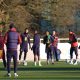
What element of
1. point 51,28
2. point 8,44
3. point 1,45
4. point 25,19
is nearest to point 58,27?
point 51,28

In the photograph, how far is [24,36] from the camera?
28891mm

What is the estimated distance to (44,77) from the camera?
1978cm

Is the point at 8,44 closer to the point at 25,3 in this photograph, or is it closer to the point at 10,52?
the point at 10,52

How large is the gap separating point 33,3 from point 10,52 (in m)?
32.5

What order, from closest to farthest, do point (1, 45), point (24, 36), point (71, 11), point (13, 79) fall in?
point (13, 79) → point (1, 45) → point (24, 36) → point (71, 11)

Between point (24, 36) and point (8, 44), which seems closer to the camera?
point (8, 44)

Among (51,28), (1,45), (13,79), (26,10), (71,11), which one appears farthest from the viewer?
(51,28)

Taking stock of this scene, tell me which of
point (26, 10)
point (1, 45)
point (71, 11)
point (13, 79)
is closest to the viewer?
point (13, 79)

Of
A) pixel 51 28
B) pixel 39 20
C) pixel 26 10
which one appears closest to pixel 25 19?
pixel 26 10

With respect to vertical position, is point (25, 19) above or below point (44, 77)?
above

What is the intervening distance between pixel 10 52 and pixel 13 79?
4.55 ft

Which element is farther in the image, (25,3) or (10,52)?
(25,3)

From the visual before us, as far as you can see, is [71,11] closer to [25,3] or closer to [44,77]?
[25,3]

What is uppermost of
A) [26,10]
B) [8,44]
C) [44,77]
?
[26,10]
